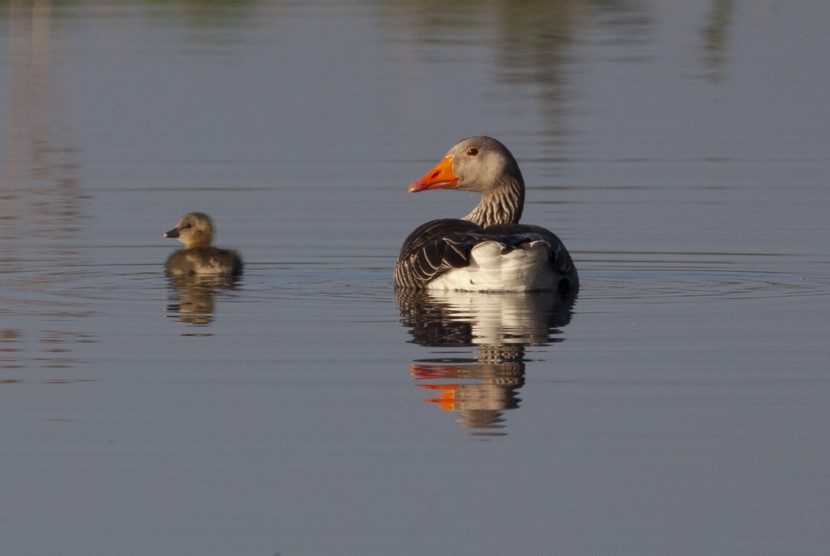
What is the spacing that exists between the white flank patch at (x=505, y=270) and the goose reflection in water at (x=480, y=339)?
0.07 meters

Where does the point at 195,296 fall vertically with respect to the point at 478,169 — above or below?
below

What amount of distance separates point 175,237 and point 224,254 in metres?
1.20

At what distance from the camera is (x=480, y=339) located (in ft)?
32.3

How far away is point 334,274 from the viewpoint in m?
12.5

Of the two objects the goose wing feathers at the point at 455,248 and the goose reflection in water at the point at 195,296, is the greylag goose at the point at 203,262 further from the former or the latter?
the goose wing feathers at the point at 455,248

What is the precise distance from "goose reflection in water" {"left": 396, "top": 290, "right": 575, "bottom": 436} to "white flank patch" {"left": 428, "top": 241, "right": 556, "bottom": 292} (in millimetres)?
70

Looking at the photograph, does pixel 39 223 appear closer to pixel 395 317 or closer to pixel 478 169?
pixel 478 169

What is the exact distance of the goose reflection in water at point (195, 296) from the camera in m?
10.9

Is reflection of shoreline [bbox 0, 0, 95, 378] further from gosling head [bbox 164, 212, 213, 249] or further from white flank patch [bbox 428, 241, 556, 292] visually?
white flank patch [bbox 428, 241, 556, 292]

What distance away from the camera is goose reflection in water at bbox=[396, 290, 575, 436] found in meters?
8.07

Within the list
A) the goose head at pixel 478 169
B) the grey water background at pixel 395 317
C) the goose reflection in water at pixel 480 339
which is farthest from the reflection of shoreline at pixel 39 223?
the goose head at pixel 478 169

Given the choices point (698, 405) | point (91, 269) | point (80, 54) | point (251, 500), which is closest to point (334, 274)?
point (91, 269)

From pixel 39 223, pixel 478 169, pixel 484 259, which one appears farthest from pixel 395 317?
pixel 39 223

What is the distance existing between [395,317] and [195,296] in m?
1.70
